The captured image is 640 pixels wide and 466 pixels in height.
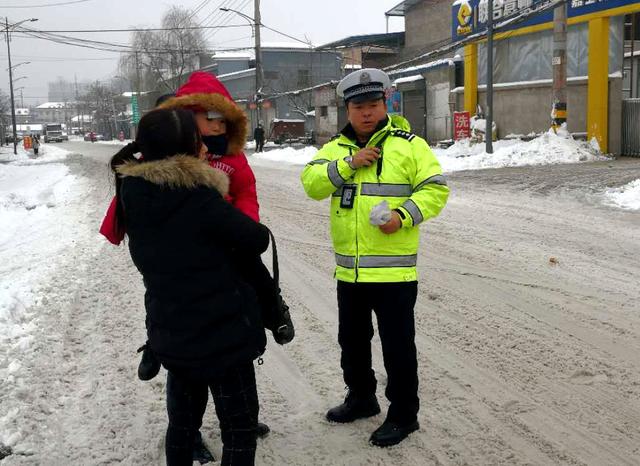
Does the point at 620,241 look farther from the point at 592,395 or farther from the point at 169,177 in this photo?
the point at 169,177

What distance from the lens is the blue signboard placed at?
19266mm

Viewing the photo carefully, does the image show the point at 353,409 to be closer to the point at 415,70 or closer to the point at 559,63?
the point at 559,63

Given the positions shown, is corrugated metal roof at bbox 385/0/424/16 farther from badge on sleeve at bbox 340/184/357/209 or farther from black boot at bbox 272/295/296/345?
black boot at bbox 272/295/296/345

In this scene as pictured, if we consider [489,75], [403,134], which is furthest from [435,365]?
[489,75]

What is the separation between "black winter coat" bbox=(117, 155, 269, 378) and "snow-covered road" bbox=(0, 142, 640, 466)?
3.42ft

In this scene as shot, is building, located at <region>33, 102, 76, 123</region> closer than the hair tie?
No

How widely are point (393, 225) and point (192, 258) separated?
40.8 inches

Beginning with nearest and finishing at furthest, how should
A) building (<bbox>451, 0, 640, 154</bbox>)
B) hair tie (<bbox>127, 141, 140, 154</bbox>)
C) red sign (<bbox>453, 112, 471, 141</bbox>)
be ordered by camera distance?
hair tie (<bbox>127, 141, 140, 154</bbox>), building (<bbox>451, 0, 640, 154</bbox>), red sign (<bbox>453, 112, 471, 141</bbox>)

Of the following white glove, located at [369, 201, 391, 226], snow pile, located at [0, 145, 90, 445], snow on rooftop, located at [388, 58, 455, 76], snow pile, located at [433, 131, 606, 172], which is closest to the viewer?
white glove, located at [369, 201, 391, 226]

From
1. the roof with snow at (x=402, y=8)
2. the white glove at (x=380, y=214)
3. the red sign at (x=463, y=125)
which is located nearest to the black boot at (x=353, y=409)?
the white glove at (x=380, y=214)

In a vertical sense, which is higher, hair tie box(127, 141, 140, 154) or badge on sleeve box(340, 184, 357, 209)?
hair tie box(127, 141, 140, 154)

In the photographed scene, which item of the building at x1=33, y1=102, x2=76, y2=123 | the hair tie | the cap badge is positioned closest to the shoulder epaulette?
the cap badge

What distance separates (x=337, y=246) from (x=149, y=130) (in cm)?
126

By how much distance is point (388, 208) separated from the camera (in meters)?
2.97
